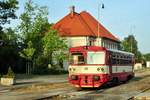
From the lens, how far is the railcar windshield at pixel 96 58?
30203 mm

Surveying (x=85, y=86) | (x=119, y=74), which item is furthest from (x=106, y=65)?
(x=119, y=74)

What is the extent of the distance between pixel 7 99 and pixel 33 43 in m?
43.8

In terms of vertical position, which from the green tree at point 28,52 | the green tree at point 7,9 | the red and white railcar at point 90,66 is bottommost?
the red and white railcar at point 90,66

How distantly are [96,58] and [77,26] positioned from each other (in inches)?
2403

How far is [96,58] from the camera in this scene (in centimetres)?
3034

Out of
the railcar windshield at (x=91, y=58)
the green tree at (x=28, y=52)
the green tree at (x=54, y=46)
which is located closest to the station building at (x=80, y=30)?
the green tree at (x=54, y=46)

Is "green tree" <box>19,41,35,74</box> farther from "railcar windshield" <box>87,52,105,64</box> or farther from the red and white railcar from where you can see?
"railcar windshield" <box>87,52,105,64</box>

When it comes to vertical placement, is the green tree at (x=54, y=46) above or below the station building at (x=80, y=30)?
below

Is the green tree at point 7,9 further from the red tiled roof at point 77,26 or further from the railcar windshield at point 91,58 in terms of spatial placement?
the red tiled roof at point 77,26

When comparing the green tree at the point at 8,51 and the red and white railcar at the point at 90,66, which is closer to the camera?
the red and white railcar at the point at 90,66

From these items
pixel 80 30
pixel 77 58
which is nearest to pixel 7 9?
pixel 77 58

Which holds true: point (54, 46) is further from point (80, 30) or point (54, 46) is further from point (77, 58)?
point (77, 58)

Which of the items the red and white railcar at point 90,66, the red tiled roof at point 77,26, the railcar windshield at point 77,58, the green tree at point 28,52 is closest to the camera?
the red and white railcar at point 90,66

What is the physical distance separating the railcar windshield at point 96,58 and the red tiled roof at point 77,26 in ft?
178
